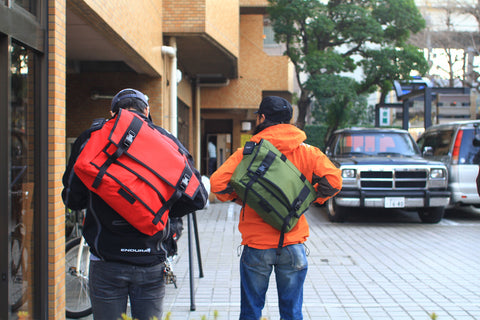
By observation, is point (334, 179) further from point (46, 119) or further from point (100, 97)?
point (100, 97)

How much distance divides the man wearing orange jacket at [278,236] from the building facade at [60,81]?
1.37 m

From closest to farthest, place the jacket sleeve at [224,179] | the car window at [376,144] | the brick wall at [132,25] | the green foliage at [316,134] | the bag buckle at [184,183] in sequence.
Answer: the bag buckle at [184,183] < the jacket sleeve at [224,179] < the brick wall at [132,25] < the car window at [376,144] < the green foliage at [316,134]

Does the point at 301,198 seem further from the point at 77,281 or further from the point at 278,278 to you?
the point at 77,281

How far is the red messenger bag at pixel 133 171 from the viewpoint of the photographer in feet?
7.64

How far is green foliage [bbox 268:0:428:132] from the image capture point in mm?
16984

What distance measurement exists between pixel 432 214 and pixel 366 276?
4759 millimetres

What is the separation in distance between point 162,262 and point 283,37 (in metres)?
17.1

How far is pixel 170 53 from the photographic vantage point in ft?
31.8

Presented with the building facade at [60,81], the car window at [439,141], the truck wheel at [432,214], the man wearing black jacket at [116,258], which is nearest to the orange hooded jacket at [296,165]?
the man wearing black jacket at [116,258]

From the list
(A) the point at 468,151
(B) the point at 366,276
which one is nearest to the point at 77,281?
(B) the point at 366,276

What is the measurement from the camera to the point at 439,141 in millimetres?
11625

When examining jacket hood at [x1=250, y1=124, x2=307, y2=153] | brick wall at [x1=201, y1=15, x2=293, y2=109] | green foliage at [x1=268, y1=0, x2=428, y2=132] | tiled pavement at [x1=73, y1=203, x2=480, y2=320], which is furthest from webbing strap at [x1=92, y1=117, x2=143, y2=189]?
brick wall at [x1=201, y1=15, x2=293, y2=109]

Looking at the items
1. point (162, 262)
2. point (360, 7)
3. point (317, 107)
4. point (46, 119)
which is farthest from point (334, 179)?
point (317, 107)

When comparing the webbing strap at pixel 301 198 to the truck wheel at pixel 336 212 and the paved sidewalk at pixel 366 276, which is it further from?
the truck wheel at pixel 336 212
